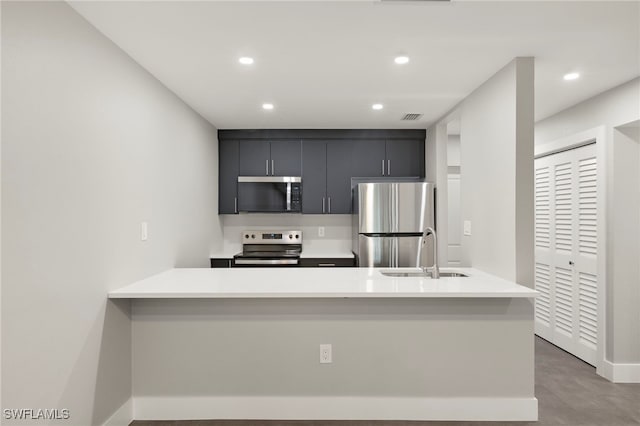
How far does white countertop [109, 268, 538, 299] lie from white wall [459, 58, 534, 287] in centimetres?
19

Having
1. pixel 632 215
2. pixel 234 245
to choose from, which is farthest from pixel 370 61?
pixel 234 245

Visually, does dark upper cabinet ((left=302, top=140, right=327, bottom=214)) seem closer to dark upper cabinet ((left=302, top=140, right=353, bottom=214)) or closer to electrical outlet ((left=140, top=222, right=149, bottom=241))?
dark upper cabinet ((left=302, top=140, right=353, bottom=214))

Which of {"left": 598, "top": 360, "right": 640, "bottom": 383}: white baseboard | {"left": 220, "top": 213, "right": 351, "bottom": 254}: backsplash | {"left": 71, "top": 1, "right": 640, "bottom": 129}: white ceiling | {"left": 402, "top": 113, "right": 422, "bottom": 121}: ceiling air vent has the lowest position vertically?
{"left": 598, "top": 360, "right": 640, "bottom": 383}: white baseboard

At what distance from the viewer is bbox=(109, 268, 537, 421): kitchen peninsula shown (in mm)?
2439

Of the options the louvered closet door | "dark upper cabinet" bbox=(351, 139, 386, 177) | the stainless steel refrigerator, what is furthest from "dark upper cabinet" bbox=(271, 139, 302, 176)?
the louvered closet door

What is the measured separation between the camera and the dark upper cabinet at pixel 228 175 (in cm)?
454

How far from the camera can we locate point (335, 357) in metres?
2.48

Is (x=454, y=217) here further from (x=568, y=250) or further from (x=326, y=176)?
(x=326, y=176)

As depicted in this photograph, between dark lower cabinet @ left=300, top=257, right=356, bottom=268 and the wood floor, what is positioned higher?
dark lower cabinet @ left=300, top=257, right=356, bottom=268

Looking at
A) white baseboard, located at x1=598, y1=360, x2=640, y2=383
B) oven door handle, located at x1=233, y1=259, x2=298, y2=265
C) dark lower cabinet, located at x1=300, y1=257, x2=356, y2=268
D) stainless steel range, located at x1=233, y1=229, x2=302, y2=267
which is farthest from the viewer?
stainless steel range, located at x1=233, y1=229, x2=302, y2=267

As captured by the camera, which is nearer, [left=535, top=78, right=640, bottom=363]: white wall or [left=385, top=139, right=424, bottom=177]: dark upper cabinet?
[left=535, top=78, right=640, bottom=363]: white wall

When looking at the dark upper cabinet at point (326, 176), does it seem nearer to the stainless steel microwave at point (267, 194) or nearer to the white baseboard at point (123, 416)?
the stainless steel microwave at point (267, 194)

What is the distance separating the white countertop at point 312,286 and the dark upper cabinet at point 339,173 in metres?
1.82

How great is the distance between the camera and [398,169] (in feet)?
14.9
